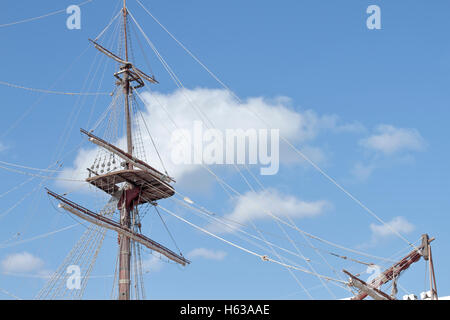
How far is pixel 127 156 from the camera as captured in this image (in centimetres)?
5244

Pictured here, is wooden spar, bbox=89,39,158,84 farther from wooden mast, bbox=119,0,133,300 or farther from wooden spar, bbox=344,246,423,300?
wooden spar, bbox=344,246,423,300

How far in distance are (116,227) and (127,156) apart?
5.81 metres

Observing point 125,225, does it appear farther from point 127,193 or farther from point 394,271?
point 394,271

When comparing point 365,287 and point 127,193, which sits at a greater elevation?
point 127,193

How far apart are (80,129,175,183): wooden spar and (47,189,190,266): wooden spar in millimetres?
5031

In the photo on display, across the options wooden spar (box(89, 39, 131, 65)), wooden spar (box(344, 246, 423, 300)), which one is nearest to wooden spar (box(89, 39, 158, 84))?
wooden spar (box(89, 39, 131, 65))

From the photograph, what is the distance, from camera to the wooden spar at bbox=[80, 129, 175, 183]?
50.8 metres

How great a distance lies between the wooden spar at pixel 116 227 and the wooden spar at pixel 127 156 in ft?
16.5

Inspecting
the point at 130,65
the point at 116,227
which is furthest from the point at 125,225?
the point at 130,65

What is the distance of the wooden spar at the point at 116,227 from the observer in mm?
48594

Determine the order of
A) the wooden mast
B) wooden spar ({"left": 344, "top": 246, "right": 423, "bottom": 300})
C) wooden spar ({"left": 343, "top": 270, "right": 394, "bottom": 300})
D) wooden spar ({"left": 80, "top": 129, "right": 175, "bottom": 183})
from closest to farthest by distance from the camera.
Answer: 1. wooden spar ({"left": 343, "top": 270, "right": 394, "bottom": 300})
2. wooden spar ({"left": 344, "top": 246, "right": 423, "bottom": 300})
3. the wooden mast
4. wooden spar ({"left": 80, "top": 129, "right": 175, "bottom": 183})

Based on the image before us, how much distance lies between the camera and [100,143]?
51.2 metres
